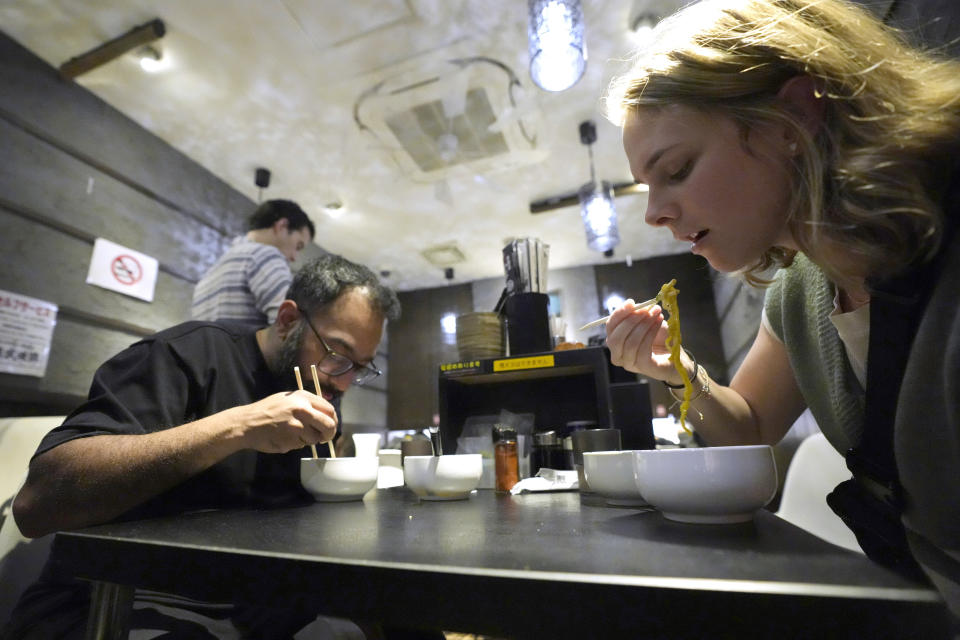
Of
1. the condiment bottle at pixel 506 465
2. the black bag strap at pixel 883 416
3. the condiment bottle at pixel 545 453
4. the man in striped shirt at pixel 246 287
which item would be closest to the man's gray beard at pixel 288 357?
the condiment bottle at pixel 506 465

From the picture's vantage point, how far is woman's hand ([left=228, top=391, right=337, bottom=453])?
945mm

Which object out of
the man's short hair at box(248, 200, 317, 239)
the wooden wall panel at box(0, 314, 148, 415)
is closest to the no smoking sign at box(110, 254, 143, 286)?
the wooden wall panel at box(0, 314, 148, 415)

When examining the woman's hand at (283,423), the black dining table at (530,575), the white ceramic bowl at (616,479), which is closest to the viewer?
the black dining table at (530,575)

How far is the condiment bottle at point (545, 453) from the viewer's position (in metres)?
1.40

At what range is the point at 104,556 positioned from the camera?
57 cm

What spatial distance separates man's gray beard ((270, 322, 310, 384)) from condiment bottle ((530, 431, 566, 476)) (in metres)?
0.74

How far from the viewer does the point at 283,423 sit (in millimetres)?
942

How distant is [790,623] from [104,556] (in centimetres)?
72

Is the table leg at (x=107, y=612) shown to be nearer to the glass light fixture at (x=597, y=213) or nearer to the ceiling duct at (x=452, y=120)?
the ceiling duct at (x=452, y=120)

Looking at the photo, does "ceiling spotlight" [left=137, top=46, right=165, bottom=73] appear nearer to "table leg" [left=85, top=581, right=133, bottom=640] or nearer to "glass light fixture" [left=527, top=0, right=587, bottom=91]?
"glass light fixture" [left=527, top=0, right=587, bottom=91]

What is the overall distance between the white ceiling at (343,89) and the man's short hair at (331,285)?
5.75 feet

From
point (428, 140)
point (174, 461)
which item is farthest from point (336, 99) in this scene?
point (174, 461)

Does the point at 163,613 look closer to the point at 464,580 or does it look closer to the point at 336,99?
the point at 464,580

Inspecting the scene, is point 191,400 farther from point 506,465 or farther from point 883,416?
point 883,416
